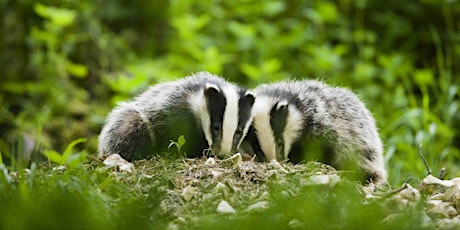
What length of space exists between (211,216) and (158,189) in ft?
1.19

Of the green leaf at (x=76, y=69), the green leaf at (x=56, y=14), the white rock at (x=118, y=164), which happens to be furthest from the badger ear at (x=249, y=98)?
the green leaf at (x=76, y=69)

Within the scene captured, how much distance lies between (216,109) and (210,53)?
3.38 metres

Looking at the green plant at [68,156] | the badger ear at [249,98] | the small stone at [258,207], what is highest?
the badger ear at [249,98]

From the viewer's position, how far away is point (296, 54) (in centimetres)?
968

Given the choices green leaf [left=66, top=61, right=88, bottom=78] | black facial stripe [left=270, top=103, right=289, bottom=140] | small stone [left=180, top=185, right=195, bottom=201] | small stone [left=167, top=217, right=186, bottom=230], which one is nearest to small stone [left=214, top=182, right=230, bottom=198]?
small stone [left=180, top=185, right=195, bottom=201]

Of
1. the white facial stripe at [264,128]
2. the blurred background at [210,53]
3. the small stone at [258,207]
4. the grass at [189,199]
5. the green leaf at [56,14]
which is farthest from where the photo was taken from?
the blurred background at [210,53]

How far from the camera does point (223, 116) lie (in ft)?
15.9

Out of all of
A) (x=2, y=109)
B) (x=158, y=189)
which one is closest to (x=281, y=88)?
(x=158, y=189)

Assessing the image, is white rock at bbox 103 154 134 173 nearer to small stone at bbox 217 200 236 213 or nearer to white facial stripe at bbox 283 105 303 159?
small stone at bbox 217 200 236 213

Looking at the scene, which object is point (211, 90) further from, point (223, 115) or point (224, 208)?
point (224, 208)

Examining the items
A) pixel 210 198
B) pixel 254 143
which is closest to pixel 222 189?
pixel 210 198

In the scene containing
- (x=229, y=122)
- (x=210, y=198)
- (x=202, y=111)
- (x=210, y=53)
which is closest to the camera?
(x=210, y=198)

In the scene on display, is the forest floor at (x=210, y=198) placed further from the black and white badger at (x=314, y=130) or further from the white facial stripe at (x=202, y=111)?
the black and white badger at (x=314, y=130)

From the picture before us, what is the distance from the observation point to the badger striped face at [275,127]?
500cm
